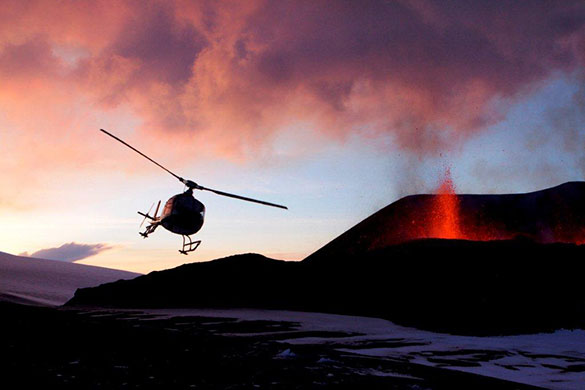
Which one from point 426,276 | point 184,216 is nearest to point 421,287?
point 426,276

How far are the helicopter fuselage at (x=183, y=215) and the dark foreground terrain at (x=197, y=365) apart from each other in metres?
17.3

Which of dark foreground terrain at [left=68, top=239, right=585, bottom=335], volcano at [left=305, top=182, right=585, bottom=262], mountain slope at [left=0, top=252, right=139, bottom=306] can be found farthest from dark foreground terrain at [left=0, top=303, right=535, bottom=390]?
volcano at [left=305, top=182, right=585, bottom=262]

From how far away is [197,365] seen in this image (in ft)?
27.1

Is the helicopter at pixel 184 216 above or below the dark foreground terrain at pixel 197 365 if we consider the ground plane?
above

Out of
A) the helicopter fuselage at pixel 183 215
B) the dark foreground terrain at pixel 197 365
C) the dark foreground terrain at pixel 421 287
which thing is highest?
the helicopter fuselage at pixel 183 215

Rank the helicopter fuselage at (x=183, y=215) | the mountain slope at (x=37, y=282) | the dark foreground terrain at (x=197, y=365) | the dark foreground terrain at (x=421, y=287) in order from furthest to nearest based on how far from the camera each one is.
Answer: the mountain slope at (x=37, y=282)
the helicopter fuselage at (x=183, y=215)
the dark foreground terrain at (x=421, y=287)
the dark foreground terrain at (x=197, y=365)

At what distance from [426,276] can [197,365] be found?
15.2m

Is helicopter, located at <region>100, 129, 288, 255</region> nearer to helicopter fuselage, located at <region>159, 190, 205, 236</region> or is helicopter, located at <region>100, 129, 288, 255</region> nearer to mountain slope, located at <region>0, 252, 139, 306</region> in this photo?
helicopter fuselage, located at <region>159, 190, 205, 236</region>

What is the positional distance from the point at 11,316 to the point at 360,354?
13621 millimetres

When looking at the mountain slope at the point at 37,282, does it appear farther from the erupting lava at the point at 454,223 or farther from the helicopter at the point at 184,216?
the erupting lava at the point at 454,223

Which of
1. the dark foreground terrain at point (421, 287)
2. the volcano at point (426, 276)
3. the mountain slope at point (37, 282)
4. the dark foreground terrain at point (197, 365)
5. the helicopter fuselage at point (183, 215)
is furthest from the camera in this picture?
the mountain slope at point (37, 282)

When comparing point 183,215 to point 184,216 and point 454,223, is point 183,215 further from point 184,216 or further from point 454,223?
point 454,223

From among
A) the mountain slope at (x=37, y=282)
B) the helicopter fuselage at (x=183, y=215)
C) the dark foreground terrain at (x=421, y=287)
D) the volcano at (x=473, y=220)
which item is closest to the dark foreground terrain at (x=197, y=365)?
the dark foreground terrain at (x=421, y=287)

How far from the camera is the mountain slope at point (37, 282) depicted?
35556 millimetres
